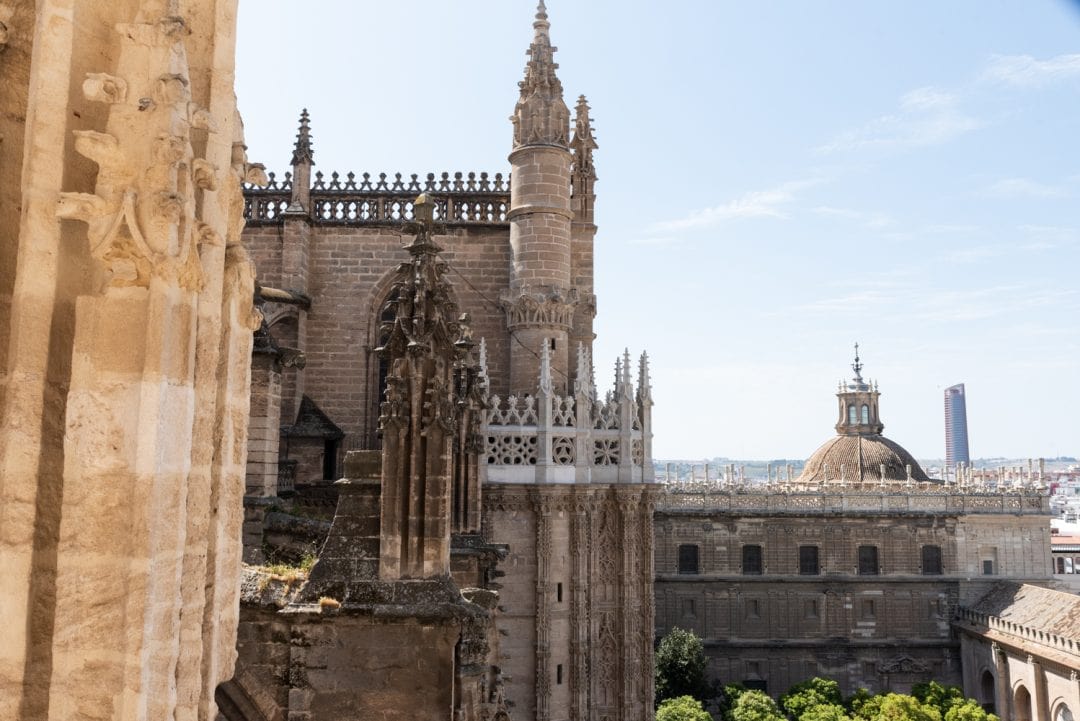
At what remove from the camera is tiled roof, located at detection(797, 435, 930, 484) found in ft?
179

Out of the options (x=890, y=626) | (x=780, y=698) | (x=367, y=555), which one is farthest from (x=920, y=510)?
(x=367, y=555)

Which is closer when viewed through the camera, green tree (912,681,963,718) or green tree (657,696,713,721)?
green tree (657,696,713,721)

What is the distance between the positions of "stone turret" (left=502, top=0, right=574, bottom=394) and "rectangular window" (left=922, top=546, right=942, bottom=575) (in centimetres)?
3653

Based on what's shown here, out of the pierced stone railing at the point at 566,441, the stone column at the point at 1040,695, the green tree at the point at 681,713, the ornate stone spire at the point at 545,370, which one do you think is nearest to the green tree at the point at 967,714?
the stone column at the point at 1040,695

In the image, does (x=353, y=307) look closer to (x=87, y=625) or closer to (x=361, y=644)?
(x=361, y=644)

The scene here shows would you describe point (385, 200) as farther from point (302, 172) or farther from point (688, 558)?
point (688, 558)

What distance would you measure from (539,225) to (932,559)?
3809 cm

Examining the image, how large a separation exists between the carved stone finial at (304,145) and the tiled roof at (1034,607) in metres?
34.8

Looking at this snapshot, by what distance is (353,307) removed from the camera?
1847 cm

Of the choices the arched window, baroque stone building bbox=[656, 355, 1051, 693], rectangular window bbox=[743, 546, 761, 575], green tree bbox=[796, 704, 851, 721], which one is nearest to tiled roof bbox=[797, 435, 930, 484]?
baroque stone building bbox=[656, 355, 1051, 693]

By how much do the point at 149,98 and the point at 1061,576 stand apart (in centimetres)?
8157

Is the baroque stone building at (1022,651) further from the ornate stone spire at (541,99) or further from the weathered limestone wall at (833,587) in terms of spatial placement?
the ornate stone spire at (541,99)

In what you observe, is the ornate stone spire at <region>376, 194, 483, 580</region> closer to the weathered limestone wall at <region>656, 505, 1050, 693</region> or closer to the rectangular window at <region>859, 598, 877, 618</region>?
the weathered limestone wall at <region>656, 505, 1050, 693</region>

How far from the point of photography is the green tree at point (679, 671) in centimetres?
3881
